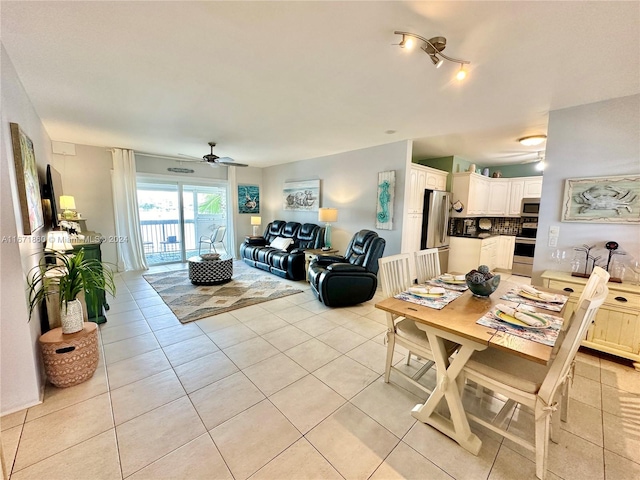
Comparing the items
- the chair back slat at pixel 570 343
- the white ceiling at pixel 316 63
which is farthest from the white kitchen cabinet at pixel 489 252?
the chair back slat at pixel 570 343

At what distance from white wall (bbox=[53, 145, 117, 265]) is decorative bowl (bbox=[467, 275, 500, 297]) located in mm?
6468

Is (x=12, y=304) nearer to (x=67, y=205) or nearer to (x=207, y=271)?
(x=207, y=271)

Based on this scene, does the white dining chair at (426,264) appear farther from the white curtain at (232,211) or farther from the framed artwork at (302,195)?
the white curtain at (232,211)

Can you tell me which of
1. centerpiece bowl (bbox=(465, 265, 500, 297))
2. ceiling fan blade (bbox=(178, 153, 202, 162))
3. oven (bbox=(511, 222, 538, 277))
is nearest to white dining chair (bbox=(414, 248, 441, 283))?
centerpiece bowl (bbox=(465, 265, 500, 297))

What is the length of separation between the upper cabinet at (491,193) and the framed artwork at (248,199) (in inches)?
200

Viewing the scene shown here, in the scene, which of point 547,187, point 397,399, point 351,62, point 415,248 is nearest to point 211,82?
point 351,62

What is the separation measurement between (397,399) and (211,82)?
3.13m

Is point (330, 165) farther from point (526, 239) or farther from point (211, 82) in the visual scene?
point (526, 239)

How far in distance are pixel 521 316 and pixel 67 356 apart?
10.5ft

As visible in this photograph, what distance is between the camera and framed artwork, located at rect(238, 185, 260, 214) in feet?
23.5

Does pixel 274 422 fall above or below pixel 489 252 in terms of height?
below

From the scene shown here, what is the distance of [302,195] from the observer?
6207mm

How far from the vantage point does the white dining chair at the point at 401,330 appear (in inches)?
73.5

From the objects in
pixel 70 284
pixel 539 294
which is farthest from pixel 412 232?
pixel 70 284
